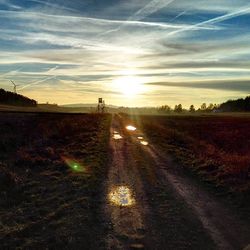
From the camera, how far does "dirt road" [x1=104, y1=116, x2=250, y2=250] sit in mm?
10625

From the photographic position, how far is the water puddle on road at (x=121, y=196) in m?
14.2

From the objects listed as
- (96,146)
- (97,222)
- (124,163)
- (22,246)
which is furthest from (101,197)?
(96,146)

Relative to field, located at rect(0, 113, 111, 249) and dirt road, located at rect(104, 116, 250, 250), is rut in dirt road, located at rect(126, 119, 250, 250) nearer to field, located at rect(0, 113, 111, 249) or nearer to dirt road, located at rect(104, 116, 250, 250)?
dirt road, located at rect(104, 116, 250, 250)

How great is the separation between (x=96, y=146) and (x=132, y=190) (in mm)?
13928

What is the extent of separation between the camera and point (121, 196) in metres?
15.1

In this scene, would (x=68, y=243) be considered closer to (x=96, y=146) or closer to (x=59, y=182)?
(x=59, y=182)

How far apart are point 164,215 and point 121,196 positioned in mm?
2652

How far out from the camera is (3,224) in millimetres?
11992

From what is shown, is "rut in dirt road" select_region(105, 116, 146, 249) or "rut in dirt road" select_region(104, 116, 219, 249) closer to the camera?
"rut in dirt road" select_region(104, 116, 219, 249)

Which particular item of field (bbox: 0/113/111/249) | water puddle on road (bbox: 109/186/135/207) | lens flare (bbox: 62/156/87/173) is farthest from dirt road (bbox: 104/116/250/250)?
lens flare (bbox: 62/156/87/173)

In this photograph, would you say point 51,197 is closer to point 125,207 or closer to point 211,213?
point 125,207

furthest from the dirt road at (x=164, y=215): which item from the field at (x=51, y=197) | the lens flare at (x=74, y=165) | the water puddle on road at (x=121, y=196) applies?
the lens flare at (x=74, y=165)

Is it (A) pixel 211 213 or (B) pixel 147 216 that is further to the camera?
(A) pixel 211 213

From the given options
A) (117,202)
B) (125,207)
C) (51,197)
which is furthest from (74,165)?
(125,207)
